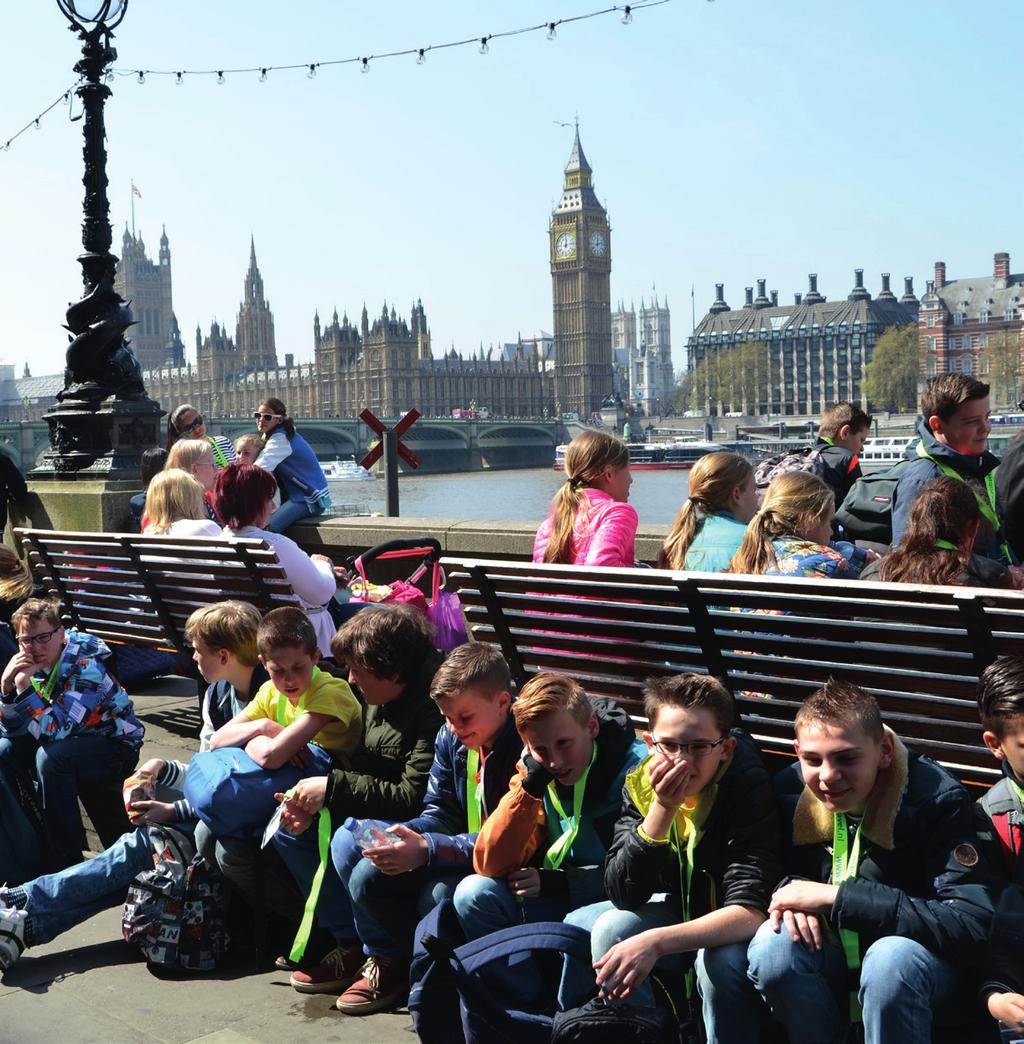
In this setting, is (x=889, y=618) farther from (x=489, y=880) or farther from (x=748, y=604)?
(x=489, y=880)

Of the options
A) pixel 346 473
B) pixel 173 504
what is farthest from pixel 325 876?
pixel 346 473

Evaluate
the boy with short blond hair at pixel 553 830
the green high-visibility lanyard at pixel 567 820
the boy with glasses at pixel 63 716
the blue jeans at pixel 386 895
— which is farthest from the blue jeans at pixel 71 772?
the green high-visibility lanyard at pixel 567 820

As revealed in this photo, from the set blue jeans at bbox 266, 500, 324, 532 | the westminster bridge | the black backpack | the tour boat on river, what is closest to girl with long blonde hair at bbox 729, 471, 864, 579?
the black backpack

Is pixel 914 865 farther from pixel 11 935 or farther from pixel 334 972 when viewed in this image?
pixel 11 935

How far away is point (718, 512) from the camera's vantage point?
10.7ft

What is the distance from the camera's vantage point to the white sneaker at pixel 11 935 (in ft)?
10.3

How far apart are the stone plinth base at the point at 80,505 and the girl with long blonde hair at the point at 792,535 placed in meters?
4.42

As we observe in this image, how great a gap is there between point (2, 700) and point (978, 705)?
2.72m

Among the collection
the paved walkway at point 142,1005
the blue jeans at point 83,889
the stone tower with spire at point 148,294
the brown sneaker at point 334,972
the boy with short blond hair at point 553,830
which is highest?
the stone tower with spire at point 148,294

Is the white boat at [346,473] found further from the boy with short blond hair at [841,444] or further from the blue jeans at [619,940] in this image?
the blue jeans at [619,940]

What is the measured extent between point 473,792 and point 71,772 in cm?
149

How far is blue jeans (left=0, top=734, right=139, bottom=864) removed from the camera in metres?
3.76

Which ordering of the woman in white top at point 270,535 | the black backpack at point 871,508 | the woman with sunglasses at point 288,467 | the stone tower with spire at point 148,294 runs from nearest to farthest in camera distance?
the black backpack at point 871,508
the woman in white top at point 270,535
the woman with sunglasses at point 288,467
the stone tower with spire at point 148,294

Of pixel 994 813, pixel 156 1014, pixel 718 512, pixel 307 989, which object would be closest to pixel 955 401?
pixel 718 512
